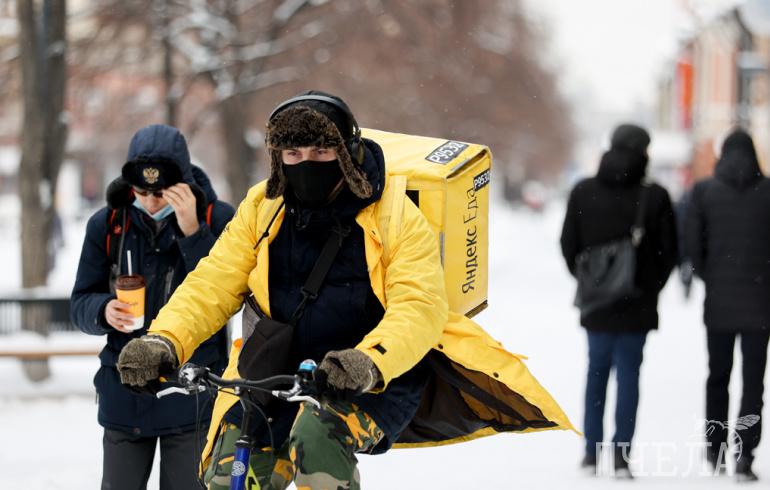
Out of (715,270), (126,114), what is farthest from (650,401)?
(126,114)

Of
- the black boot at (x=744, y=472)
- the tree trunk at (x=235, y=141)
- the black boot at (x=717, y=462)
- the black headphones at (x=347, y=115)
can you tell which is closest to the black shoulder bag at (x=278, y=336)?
the black headphones at (x=347, y=115)

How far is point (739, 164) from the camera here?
23.0ft

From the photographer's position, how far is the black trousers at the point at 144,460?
4.55m

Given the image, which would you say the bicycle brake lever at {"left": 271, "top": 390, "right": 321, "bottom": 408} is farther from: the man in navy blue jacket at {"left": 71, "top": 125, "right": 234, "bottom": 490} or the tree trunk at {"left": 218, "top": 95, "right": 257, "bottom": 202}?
the tree trunk at {"left": 218, "top": 95, "right": 257, "bottom": 202}

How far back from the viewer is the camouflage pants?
340 cm

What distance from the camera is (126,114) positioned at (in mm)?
23578

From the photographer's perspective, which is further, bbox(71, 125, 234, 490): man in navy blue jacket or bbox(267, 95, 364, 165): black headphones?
bbox(71, 125, 234, 490): man in navy blue jacket

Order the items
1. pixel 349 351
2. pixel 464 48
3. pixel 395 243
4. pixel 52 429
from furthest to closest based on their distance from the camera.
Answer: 1. pixel 464 48
2. pixel 52 429
3. pixel 395 243
4. pixel 349 351

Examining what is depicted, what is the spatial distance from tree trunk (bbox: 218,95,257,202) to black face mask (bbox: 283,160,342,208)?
13.4 m

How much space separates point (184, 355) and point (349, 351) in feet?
2.02

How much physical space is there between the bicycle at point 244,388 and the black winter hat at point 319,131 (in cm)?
62

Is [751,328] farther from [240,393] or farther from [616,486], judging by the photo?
[240,393]

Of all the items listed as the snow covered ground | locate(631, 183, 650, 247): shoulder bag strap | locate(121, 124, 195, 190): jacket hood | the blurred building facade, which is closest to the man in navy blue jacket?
locate(121, 124, 195, 190): jacket hood

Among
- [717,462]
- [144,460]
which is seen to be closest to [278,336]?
[144,460]
